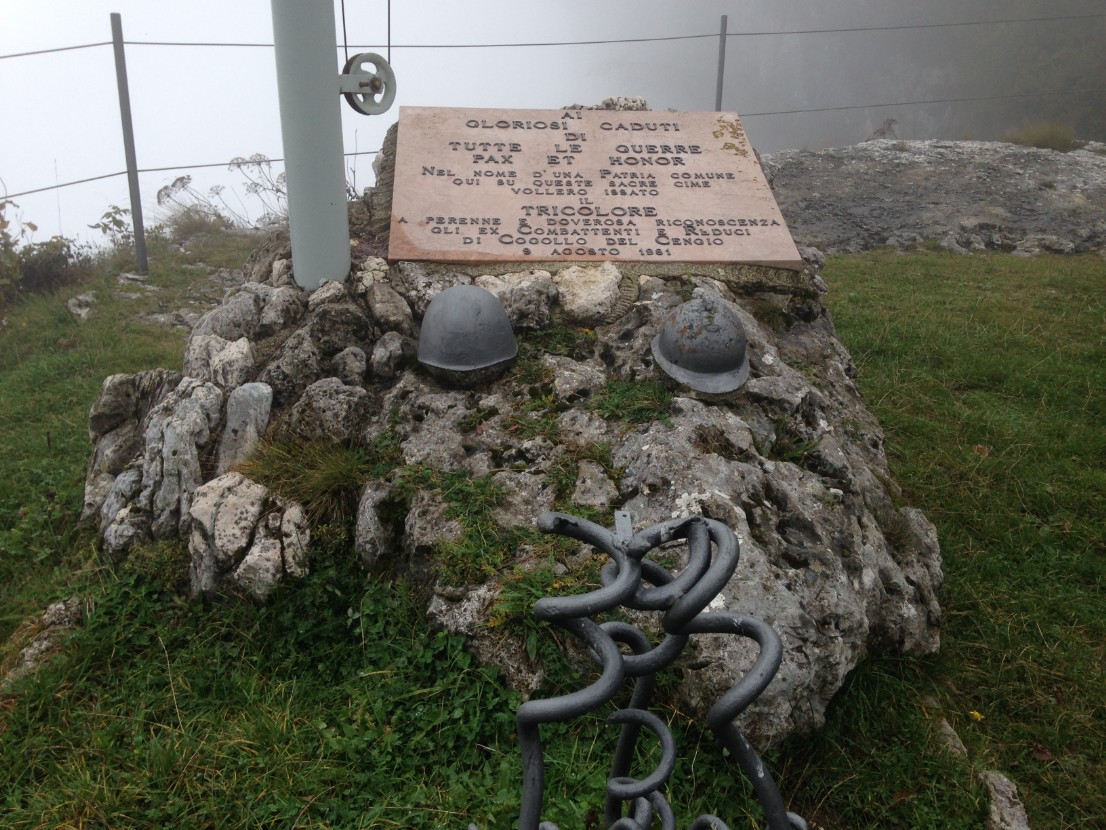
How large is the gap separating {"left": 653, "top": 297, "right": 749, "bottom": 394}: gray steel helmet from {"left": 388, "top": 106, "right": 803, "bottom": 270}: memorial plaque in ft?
2.92

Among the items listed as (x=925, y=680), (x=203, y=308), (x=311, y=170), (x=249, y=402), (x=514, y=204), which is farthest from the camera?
(x=203, y=308)

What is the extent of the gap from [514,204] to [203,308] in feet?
13.9

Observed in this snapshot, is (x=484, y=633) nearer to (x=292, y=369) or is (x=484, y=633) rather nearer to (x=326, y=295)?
(x=292, y=369)

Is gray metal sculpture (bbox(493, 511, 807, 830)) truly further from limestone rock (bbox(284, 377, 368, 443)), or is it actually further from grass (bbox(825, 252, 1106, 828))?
limestone rock (bbox(284, 377, 368, 443))

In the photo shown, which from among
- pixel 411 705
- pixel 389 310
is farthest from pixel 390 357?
pixel 411 705

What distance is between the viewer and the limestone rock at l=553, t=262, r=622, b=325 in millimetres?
4230

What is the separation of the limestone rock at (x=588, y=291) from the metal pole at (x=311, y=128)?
121 centimetres

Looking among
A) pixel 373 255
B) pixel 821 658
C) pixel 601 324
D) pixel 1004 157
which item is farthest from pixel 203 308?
pixel 1004 157

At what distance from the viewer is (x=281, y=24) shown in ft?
12.4

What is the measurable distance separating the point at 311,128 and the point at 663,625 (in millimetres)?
3353

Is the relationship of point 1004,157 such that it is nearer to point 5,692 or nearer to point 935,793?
point 935,793

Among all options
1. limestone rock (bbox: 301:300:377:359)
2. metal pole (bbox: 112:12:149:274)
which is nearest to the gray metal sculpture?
limestone rock (bbox: 301:300:377:359)

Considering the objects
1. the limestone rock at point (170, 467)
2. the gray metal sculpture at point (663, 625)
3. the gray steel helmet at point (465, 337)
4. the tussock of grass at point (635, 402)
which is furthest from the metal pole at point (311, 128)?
the gray metal sculpture at point (663, 625)

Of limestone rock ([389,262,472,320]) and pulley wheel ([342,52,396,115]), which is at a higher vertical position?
pulley wheel ([342,52,396,115])
